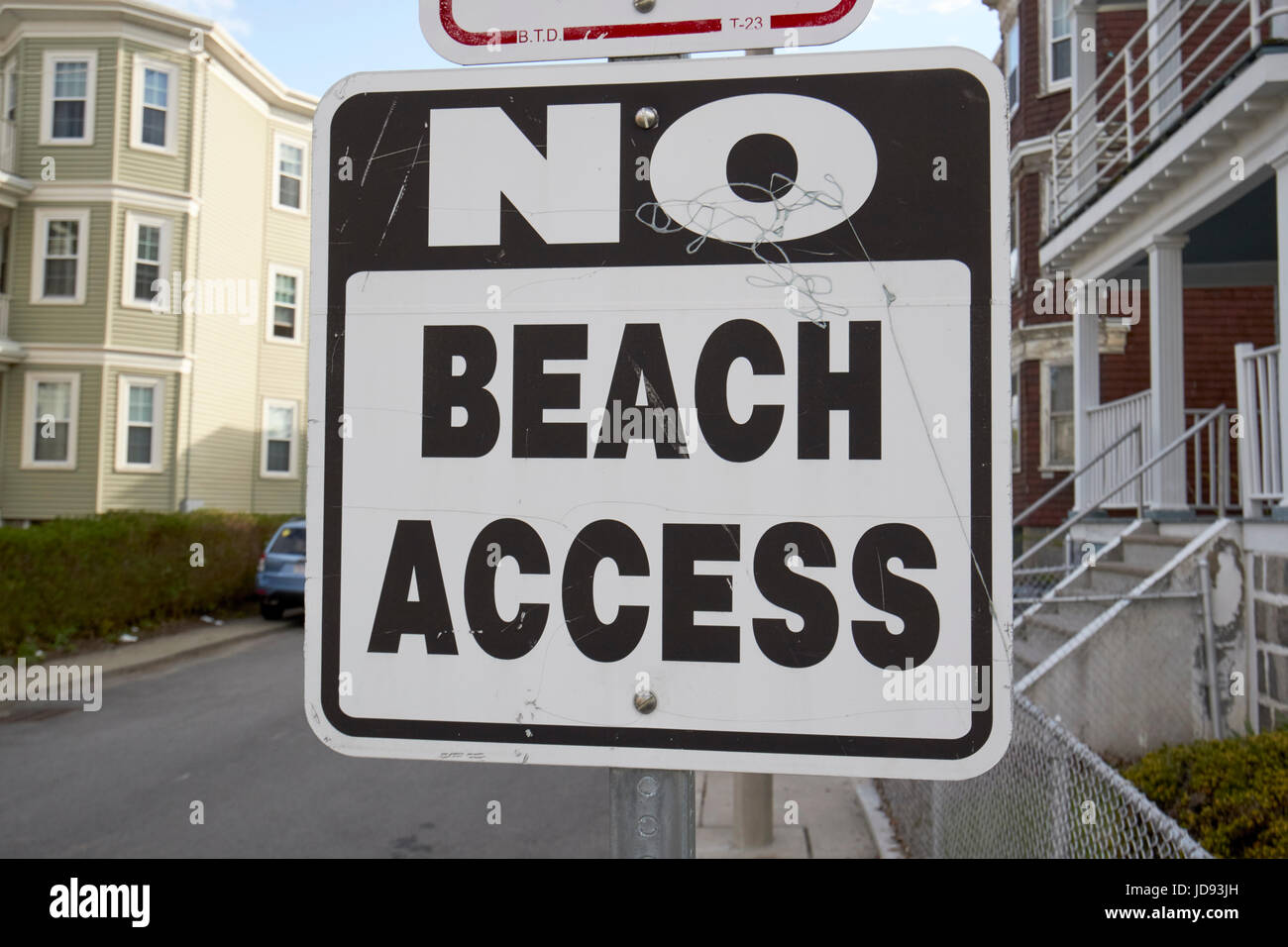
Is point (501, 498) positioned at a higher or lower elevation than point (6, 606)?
higher

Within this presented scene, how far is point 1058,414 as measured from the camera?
18250 millimetres

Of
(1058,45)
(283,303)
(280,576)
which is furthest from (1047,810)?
(283,303)

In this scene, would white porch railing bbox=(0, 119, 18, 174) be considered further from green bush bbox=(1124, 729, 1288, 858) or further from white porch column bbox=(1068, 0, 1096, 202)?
green bush bbox=(1124, 729, 1288, 858)

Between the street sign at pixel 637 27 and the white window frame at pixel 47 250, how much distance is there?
69.4ft

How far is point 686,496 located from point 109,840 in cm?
618

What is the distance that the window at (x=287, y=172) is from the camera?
23.0 m

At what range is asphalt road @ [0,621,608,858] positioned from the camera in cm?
603

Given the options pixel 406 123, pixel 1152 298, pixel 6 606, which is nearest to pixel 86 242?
pixel 6 606

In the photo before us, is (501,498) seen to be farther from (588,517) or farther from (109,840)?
(109,840)

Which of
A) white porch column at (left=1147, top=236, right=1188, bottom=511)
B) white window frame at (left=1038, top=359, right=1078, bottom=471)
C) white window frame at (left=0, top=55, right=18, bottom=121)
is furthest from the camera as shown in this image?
white window frame at (left=0, top=55, right=18, bottom=121)

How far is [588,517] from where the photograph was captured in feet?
3.91

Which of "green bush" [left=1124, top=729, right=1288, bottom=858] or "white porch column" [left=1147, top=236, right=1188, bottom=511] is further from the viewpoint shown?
"white porch column" [left=1147, top=236, right=1188, bottom=511]

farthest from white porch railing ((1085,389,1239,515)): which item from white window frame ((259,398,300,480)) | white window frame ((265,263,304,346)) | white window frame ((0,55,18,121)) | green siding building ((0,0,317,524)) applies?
white window frame ((0,55,18,121))

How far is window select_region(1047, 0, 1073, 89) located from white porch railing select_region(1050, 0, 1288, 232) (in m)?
2.71
